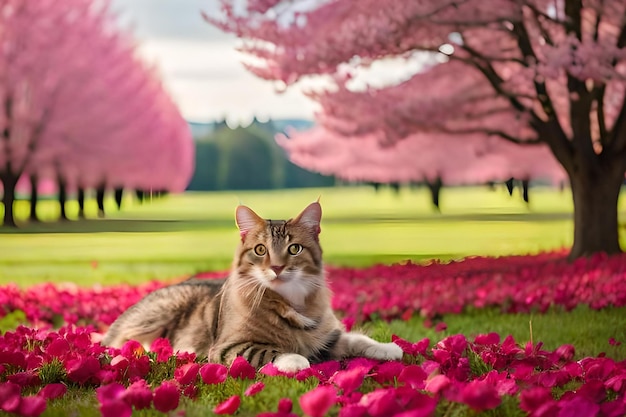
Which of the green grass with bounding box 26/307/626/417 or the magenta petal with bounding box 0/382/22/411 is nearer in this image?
the magenta petal with bounding box 0/382/22/411

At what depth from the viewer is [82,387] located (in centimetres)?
331

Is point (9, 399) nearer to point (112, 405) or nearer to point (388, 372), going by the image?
point (112, 405)

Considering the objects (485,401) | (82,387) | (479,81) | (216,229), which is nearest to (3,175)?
(216,229)

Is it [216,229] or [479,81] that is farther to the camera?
[216,229]

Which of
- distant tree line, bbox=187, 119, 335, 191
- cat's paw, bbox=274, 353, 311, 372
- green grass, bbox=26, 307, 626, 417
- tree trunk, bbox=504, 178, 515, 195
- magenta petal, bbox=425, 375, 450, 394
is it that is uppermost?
distant tree line, bbox=187, 119, 335, 191

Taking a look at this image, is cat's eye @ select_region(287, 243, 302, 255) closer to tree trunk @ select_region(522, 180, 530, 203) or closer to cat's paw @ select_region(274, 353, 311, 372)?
cat's paw @ select_region(274, 353, 311, 372)

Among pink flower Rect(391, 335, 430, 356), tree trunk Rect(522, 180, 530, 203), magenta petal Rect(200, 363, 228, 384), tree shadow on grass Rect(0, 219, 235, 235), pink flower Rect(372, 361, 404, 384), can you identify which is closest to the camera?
magenta petal Rect(200, 363, 228, 384)

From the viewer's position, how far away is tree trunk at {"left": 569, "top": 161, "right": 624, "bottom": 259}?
8.97 metres

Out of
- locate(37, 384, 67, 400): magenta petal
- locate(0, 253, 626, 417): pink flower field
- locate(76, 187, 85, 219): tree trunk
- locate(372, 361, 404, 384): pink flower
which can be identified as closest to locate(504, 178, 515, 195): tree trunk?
locate(0, 253, 626, 417): pink flower field

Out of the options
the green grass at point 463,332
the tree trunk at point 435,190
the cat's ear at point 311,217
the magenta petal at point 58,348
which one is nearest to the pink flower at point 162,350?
the green grass at point 463,332

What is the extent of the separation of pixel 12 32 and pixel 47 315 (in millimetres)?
4742

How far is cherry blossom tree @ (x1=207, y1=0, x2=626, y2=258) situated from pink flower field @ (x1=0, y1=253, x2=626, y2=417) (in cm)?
222

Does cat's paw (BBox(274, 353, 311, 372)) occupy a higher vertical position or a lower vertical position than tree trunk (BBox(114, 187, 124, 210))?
lower

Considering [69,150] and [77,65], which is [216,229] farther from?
[77,65]
